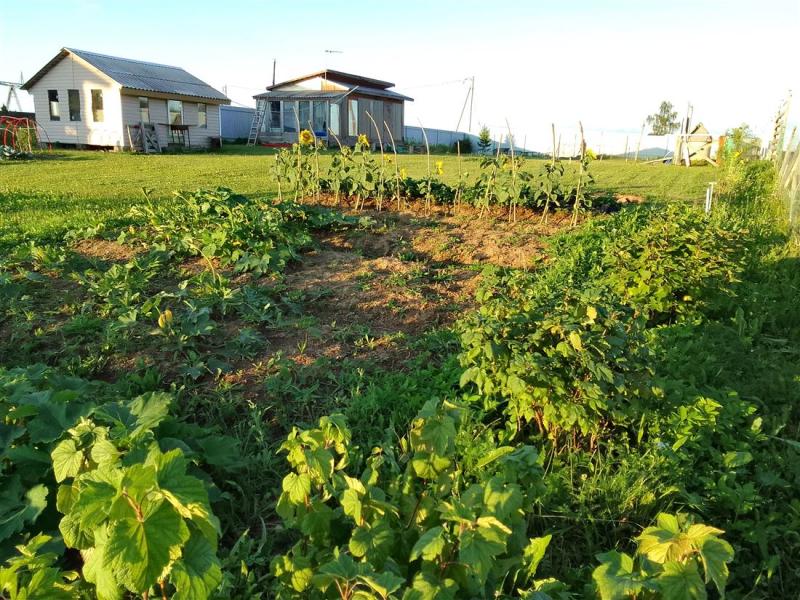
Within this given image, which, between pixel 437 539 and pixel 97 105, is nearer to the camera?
pixel 437 539

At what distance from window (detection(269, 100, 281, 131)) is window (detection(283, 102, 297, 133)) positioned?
0.32 m

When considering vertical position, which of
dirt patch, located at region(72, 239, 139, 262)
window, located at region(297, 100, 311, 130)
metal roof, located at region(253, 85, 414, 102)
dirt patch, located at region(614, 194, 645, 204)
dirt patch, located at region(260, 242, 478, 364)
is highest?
metal roof, located at region(253, 85, 414, 102)

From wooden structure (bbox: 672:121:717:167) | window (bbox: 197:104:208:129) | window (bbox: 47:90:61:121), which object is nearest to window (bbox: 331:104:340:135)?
window (bbox: 197:104:208:129)

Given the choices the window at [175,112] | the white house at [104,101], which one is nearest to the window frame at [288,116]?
the white house at [104,101]

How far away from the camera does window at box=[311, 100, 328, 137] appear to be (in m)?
26.2

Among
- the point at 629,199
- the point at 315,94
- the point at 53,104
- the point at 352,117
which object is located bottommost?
the point at 629,199

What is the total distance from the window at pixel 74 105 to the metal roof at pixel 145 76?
4.15 ft

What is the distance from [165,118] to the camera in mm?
22422

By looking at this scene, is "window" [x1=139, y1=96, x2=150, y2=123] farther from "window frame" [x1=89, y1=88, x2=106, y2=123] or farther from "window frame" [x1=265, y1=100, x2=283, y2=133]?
"window frame" [x1=265, y1=100, x2=283, y2=133]

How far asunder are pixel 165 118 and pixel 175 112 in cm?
62

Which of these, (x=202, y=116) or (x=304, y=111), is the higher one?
(x=304, y=111)

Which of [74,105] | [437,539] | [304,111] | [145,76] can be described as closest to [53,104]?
[74,105]

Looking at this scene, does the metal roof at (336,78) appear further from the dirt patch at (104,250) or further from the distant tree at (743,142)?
the dirt patch at (104,250)

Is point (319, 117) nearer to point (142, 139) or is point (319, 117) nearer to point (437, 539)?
point (142, 139)
